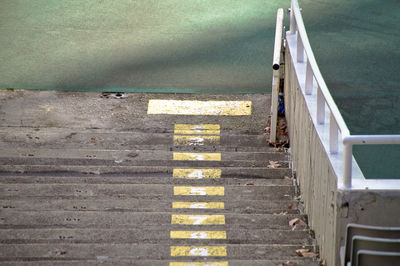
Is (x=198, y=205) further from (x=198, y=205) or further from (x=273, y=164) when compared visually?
(x=273, y=164)

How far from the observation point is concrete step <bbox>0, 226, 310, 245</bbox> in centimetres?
678

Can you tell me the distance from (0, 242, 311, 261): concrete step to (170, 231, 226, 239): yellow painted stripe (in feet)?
1.01

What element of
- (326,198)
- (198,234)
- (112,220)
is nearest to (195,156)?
(112,220)

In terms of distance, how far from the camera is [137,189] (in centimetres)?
817

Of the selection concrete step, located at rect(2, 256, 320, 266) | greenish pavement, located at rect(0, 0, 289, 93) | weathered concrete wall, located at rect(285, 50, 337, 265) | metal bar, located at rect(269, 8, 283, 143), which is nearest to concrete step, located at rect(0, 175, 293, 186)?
weathered concrete wall, located at rect(285, 50, 337, 265)

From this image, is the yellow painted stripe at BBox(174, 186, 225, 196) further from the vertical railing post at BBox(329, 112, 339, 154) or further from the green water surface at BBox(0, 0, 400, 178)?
the vertical railing post at BBox(329, 112, 339, 154)

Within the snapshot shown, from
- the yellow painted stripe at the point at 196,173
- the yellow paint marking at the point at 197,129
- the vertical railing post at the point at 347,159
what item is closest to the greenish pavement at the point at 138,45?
the yellow paint marking at the point at 197,129

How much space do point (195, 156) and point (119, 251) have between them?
2998 millimetres

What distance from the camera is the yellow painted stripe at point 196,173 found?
8695 millimetres

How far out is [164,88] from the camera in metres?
11.7

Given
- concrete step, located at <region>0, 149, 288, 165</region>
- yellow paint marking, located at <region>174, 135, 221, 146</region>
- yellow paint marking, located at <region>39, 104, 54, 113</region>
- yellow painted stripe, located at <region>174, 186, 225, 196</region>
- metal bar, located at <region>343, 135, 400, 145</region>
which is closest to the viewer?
metal bar, located at <region>343, 135, 400, 145</region>

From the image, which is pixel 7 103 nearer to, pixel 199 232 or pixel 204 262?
pixel 199 232

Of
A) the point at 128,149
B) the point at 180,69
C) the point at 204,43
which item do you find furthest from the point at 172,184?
the point at 204,43

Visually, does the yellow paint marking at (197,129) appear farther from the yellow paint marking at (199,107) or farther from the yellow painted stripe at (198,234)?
the yellow painted stripe at (198,234)
